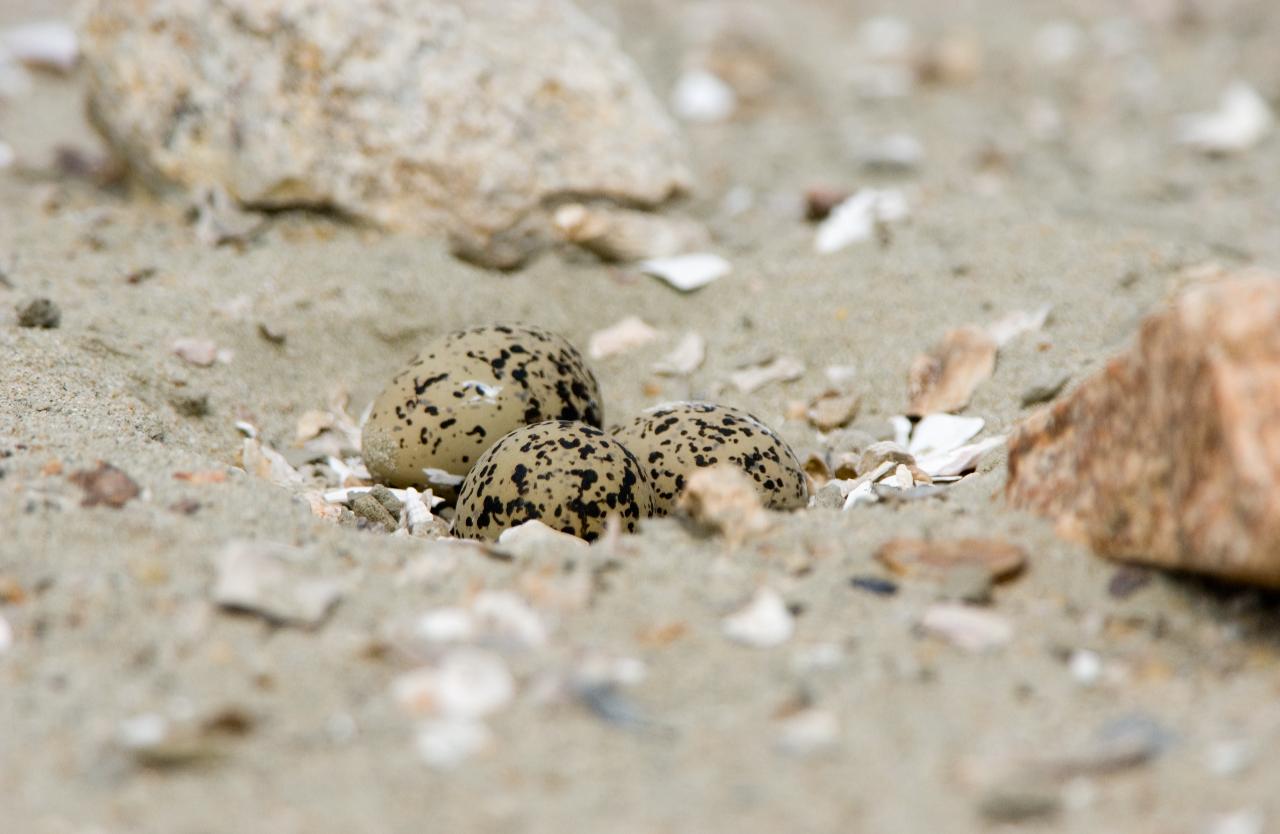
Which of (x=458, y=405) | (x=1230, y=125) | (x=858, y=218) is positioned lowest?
(x=458, y=405)

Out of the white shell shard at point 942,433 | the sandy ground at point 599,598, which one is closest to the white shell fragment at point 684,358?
the sandy ground at point 599,598

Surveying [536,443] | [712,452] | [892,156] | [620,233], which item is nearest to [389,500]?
[536,443]

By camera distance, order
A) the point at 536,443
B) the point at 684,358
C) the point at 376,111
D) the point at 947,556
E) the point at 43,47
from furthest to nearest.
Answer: the point at 43,47, the point at 376,111, the point at 684,358, the point at 536,443, the point at 947,556

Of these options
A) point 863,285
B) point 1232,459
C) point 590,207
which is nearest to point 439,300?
point 590,207

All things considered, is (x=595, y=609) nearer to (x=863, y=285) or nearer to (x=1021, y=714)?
(x=1021, y=714)

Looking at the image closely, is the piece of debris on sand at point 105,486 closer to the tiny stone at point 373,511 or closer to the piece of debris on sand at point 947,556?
the tiny stone at point 373,511

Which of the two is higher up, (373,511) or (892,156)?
(892,156)

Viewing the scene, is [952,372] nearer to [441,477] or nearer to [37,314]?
[441,477]

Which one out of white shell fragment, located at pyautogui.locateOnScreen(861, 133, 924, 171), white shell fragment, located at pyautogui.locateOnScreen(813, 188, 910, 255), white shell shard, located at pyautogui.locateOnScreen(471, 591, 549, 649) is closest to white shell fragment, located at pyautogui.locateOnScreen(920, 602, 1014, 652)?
white shell shard, located at pyautogui.locateOnScreen(471, 591, 549, 649)
